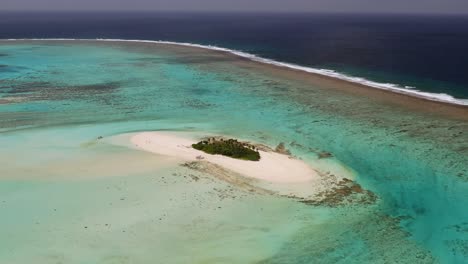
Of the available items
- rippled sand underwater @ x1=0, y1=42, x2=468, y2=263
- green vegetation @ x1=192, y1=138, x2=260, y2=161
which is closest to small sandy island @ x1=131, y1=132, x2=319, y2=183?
green vegetation @ x1=192, y1=138, x2=260, y2=161

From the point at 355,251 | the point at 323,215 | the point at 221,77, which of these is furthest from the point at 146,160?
the point at 221,77

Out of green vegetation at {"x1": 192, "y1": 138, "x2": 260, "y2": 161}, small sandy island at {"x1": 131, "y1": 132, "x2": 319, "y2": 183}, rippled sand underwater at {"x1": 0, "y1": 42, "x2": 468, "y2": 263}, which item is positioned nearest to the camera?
rippled sand underwater at {"x1": 0, "y1": 42, "x2": 468, "y2": 263}

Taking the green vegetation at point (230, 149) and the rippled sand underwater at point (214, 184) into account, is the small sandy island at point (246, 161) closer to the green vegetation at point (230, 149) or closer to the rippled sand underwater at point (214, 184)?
the green vegetation at point (230, 149)

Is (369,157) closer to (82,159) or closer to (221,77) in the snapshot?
(82,159)

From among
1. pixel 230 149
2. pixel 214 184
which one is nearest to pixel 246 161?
pixel 230 149

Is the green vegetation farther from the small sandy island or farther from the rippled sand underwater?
the rippled sand underwater
